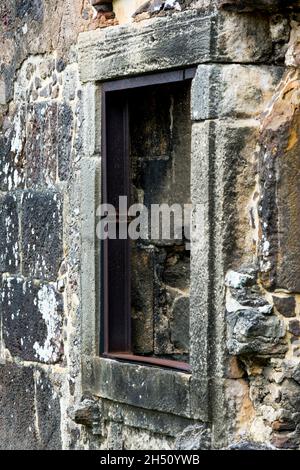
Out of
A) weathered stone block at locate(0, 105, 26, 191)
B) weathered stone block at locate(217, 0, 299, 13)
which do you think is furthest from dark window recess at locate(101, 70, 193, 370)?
weathered stone block at locate(0, 105, 26, 191)

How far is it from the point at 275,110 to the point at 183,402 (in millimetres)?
1447

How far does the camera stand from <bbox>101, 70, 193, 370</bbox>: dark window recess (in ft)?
21.6

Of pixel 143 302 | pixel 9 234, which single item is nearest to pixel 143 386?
pixel 143 302

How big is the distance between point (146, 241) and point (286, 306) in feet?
4.46

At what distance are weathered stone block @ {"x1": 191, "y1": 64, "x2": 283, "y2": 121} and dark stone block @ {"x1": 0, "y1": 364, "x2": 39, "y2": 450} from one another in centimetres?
236

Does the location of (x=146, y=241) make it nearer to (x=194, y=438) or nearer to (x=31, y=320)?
(x=31, y=320)

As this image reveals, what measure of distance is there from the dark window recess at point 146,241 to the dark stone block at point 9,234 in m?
1.08

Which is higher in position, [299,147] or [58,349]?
[299,147]

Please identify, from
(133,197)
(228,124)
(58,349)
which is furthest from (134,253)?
(228,124)

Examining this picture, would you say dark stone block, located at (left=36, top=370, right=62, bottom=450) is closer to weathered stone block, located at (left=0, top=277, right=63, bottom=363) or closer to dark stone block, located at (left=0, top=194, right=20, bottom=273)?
weathered stone block, located at (left=0, top=277, right=63, bottom=363)

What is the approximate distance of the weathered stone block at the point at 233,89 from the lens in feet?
18.8

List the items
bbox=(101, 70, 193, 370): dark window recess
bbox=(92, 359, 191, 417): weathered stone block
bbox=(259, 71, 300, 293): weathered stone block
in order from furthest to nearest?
bbox=(101, 70, 193, 370): dark window recess < bbox=(92, 359, 191, 417): weathered stone block < bbox=(259, 71, 300, 293): weathered stone block

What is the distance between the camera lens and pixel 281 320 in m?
5.60

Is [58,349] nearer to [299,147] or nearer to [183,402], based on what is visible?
[183,402]
